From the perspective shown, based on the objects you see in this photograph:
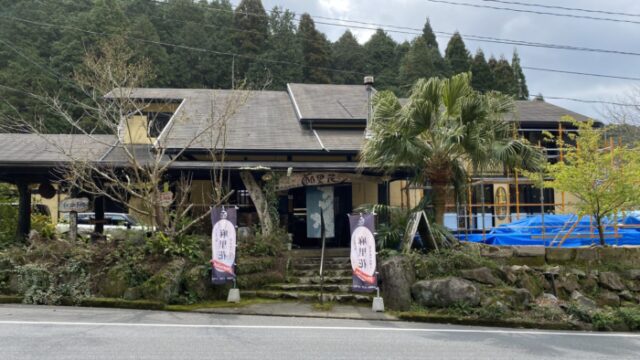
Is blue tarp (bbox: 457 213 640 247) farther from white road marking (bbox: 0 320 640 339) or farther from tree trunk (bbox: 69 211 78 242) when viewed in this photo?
tree trunk (bbox: 69 211 78 242)

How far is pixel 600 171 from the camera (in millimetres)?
10844

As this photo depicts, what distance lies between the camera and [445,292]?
31.1ft

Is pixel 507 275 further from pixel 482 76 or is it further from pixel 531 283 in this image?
pixel 482 76

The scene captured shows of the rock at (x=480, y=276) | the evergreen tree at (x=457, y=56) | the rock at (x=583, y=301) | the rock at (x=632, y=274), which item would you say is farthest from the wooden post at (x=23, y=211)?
the evergreen tree at (x=457, y=56)

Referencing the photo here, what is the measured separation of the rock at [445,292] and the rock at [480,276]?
1.03 feet

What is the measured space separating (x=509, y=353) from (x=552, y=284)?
5.10 m

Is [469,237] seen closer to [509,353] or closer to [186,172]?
[509,353]

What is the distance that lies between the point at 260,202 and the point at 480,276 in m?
5.72

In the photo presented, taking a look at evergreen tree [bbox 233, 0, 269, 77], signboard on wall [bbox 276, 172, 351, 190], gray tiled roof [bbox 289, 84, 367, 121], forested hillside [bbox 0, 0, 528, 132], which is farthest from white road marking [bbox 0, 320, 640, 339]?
evergreen tree [bbox 233, 0, 269, 77]

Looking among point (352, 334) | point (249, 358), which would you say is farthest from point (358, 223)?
point (249, 358)

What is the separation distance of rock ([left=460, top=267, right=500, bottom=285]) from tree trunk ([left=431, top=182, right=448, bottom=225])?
4.95ft

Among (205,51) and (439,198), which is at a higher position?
(205,51)

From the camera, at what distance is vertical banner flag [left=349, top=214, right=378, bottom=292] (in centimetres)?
946

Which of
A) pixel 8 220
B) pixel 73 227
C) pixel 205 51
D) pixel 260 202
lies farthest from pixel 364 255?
pixel 205 51
